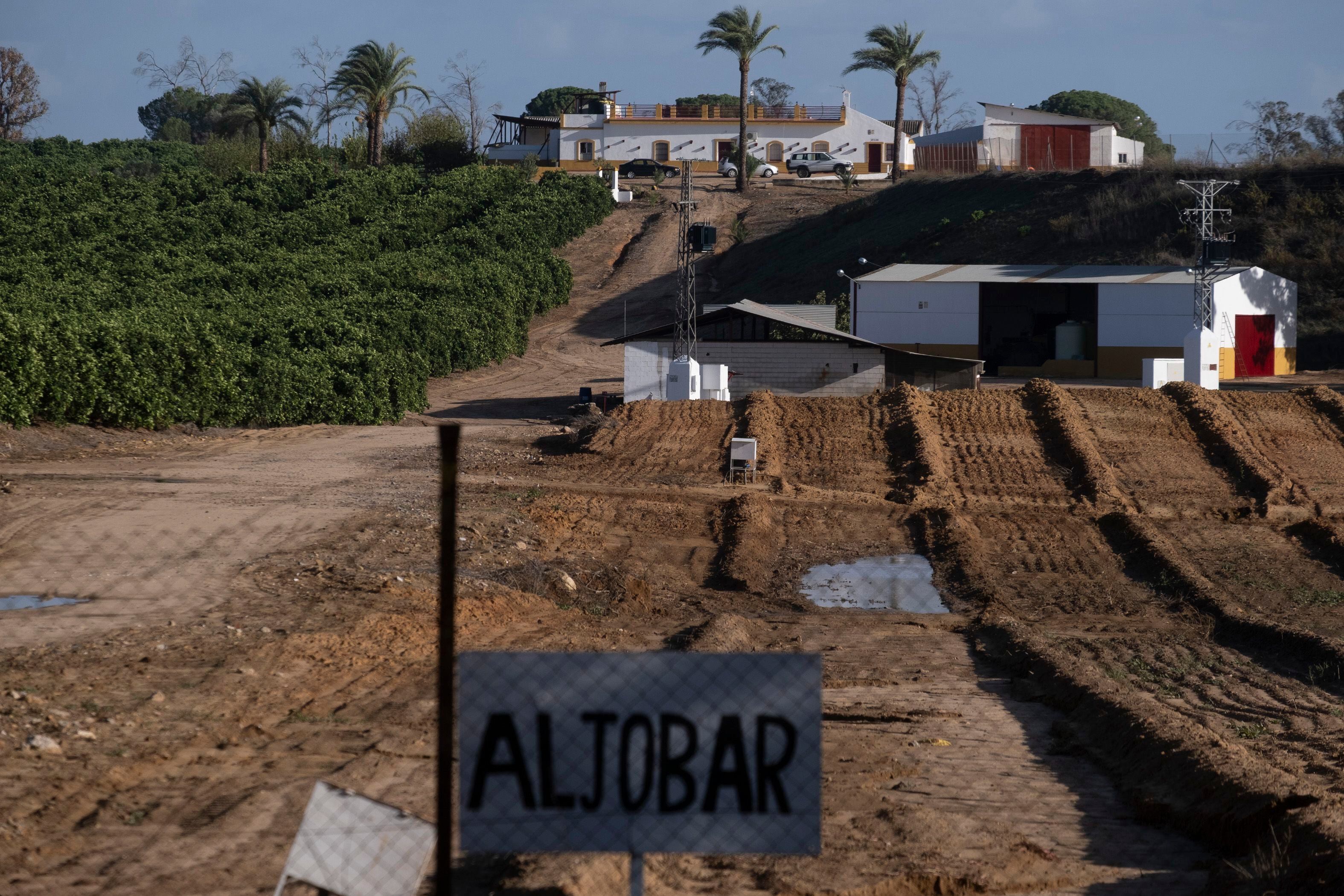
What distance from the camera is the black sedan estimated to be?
84.9m

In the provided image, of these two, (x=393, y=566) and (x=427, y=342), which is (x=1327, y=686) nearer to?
(x=393, y=566)

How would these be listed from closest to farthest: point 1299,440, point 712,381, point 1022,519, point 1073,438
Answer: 1. point 1022,519
2. point 1073,438
3. point 1299,440
4. point 712,381

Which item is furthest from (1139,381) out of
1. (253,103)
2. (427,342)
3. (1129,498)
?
(253,103)

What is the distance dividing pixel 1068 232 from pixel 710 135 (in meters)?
35.9

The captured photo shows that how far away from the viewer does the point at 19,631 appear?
12.4m

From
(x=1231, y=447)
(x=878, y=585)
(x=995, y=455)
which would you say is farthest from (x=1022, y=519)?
(x=1231, y=447)

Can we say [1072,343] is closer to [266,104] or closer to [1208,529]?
[1208,529]

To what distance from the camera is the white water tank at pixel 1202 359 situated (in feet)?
120

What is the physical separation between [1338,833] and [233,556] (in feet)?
43.0

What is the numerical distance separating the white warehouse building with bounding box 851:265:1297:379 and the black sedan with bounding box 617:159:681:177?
39465 millimetres

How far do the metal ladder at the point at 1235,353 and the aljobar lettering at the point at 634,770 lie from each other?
1683 inches

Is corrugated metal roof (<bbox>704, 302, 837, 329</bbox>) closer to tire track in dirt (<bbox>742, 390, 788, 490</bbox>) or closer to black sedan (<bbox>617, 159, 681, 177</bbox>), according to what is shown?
tire track in dirt (<bbox>742, 390, 788, 490</bbox>)

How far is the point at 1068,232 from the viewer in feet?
192

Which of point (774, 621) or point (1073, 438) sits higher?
point (1073, 438)
